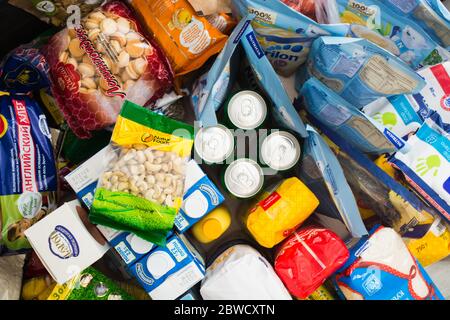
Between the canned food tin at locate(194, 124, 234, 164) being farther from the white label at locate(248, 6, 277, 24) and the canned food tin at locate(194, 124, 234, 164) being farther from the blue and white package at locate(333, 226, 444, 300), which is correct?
the blue and white package at locate(333, 226, 444, 300)

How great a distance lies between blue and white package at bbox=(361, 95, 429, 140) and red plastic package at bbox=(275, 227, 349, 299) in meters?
0.36

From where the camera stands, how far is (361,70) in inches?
38.1

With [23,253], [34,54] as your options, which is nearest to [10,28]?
[34,54]

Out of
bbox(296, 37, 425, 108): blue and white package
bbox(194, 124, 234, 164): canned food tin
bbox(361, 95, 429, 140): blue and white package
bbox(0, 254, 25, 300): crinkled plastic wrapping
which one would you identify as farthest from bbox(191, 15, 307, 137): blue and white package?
bbox(0, 254, 25, 300): crinkled plastic wrapping

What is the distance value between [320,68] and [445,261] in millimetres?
661

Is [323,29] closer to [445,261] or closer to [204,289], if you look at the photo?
[204,289]

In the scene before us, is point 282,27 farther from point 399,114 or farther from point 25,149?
point 25,149

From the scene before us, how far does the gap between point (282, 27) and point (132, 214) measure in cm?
54

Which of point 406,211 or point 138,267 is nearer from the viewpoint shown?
point 138,267

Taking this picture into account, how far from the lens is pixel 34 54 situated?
3.05 ft

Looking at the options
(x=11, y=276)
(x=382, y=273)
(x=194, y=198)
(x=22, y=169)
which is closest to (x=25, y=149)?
(x=22, y=169)

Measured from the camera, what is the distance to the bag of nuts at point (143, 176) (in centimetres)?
83

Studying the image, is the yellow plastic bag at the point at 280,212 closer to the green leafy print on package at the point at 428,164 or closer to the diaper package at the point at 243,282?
the diaper package at the point at 243,282

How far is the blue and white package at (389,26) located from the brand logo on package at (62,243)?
0.80 m
